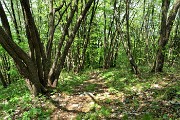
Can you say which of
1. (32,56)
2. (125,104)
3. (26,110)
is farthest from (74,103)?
(32,56)

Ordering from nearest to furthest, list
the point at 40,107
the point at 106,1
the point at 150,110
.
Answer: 1. the point at 150,110
2. the point at 40,107
3. the point at 106,1

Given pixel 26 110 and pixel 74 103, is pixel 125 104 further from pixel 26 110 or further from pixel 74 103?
pixel 26 110

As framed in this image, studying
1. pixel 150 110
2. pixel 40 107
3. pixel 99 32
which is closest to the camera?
pixel 150 110

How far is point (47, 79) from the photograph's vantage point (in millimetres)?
8781

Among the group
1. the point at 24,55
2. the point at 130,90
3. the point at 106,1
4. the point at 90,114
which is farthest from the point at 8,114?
the point at 106,1

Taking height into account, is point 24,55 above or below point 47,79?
above

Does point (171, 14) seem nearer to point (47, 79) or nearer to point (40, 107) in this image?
point (47, 79)

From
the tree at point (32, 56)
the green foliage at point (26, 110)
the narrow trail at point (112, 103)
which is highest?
the tree at point (32, 56)

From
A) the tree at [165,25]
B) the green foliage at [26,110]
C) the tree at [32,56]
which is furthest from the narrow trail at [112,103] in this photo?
the tree at [165,25]

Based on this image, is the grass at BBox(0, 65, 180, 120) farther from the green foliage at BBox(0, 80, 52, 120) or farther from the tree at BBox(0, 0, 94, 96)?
the tree at BBox(0, 0, 94, 96)

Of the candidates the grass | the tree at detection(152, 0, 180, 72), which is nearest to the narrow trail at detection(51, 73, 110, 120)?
the grass

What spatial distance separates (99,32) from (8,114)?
55.0 feet

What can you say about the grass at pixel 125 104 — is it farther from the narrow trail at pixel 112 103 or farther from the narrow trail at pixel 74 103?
the narrow trail at pixel 74 103

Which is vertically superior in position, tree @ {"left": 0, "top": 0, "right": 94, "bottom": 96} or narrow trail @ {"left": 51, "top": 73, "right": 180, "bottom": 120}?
tree @ {"left": 0, "top": 0, "right": 94, "bottom": 96}
